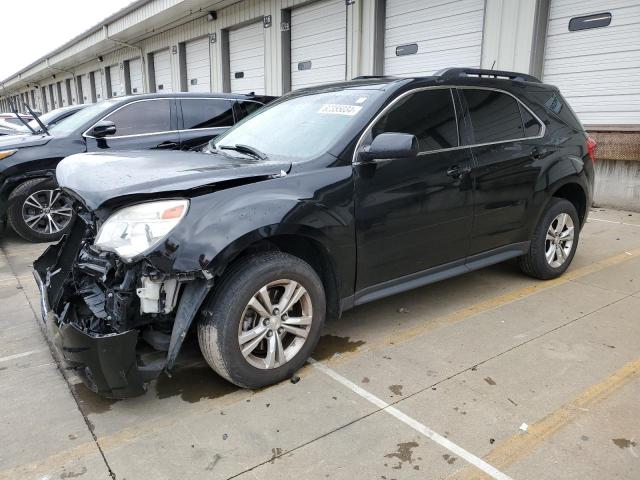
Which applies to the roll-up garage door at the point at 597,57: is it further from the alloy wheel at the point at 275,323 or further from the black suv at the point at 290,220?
the alloy wheel at the point at 275,323

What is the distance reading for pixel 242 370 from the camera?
9.08 ft

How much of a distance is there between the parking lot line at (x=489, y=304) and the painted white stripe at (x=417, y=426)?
19 cm

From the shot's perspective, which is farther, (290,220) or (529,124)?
(529,124)

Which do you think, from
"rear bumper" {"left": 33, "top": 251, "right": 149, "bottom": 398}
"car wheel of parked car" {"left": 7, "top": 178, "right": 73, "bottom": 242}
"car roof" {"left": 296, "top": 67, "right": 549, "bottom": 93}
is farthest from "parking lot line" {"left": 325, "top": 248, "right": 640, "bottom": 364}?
"car wheel of parked car" {"left": 7, "top": 178, "right": 73, "bottom": 242}

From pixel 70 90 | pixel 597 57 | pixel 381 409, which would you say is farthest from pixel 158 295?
pixel 70 90

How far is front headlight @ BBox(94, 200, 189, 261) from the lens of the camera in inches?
97.7

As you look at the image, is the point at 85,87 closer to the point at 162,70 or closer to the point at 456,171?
the point at 162,70

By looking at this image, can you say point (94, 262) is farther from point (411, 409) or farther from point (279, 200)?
point (411, 409)

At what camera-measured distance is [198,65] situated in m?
18.0

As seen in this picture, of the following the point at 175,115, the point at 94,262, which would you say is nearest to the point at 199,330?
the point at 94,262

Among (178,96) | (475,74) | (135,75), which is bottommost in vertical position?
(178,96)

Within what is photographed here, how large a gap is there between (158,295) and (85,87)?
3256cm

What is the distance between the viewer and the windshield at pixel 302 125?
3246mm

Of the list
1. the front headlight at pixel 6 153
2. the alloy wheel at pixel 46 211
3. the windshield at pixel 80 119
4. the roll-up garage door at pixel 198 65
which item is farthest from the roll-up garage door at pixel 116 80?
the front headlight at pixel 6 153
